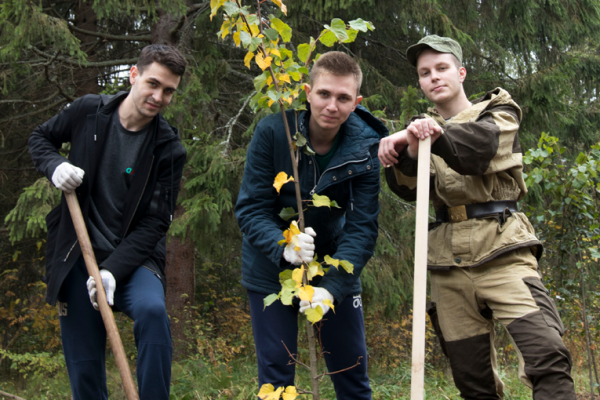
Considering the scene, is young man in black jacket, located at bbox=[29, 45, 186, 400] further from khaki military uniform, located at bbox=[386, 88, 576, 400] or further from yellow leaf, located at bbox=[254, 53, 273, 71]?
khaki military uniform, located at bbox=[386, 88, 576, 400]

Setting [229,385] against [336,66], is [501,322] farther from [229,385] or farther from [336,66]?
[229,385]

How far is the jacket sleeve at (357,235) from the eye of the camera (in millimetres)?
2373

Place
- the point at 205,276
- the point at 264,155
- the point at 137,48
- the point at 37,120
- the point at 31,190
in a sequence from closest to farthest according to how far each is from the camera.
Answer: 1. the point at 264,155
2. the point at 31,190
3. the point at 137,48
4. the point at 37,120
5. the point at 205,276

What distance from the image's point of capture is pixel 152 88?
2.75 metres

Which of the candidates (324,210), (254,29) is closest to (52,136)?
(254,29)

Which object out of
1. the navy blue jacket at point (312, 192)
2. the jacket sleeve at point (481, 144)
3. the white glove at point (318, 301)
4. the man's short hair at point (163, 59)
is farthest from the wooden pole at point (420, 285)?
the man's short hair at point (163, 59)

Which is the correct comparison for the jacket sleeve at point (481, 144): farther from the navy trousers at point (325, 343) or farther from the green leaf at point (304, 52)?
the navy trousers at point (325, 343)

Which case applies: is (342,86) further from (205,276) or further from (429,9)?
(205,276)

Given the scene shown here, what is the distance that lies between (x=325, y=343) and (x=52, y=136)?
1919mm

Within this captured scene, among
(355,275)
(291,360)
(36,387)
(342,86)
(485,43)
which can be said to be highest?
(485,43)

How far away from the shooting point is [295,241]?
2057 mm

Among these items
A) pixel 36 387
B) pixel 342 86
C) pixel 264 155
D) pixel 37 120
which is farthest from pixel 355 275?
pixel 37 120

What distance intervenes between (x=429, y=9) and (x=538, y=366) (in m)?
4.64

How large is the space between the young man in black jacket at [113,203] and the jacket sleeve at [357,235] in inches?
33.6
